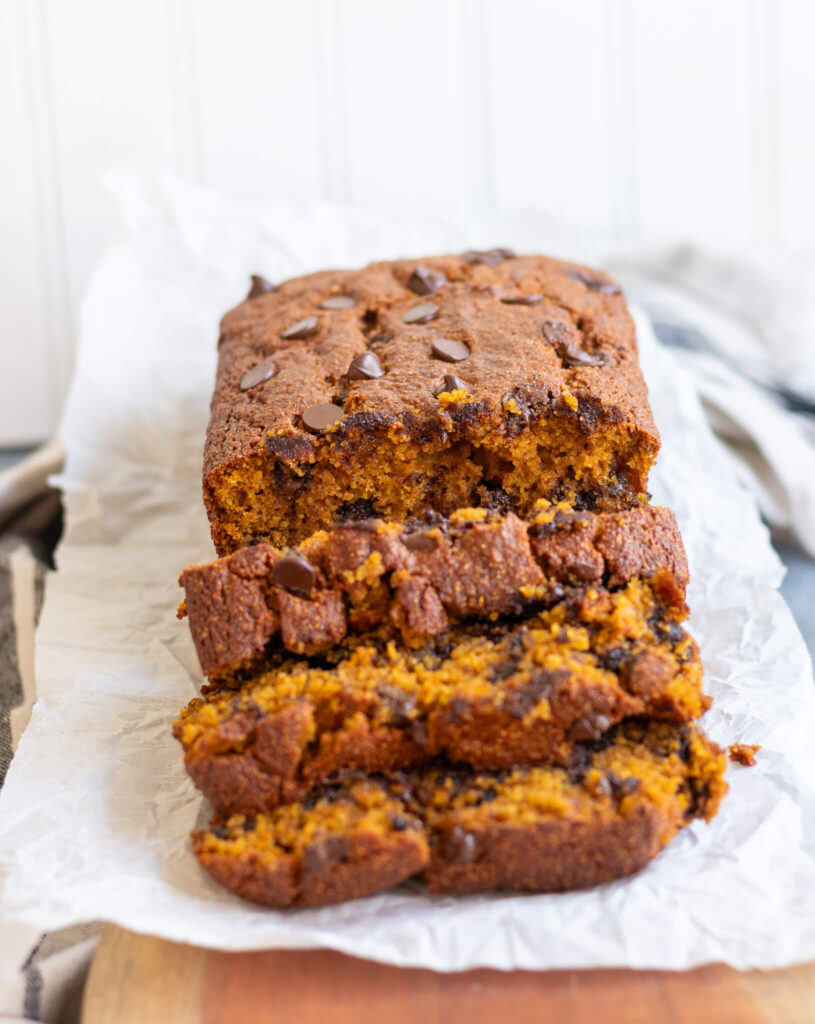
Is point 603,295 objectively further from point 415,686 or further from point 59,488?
point 59,488

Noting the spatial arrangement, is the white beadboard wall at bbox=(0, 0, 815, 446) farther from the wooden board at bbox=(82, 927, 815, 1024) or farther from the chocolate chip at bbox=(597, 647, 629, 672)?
the wooden board at bbox=(82, 927, 815, 1024)

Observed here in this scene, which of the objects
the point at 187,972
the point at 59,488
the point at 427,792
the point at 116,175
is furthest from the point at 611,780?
the point at 116,175

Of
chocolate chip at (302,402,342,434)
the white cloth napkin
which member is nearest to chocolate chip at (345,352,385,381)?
chocolate chip at (302,402,342,434)

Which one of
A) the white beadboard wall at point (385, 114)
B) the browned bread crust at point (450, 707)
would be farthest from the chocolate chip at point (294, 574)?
the white beadboard wall at point (385, 114)

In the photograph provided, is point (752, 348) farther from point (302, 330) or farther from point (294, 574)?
point (294, 574)

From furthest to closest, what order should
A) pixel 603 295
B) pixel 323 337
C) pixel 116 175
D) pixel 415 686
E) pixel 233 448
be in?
pixel 116 175 < pixel 603 295 < pixel 323 337 < pixel 233 448 < pixel 415 686

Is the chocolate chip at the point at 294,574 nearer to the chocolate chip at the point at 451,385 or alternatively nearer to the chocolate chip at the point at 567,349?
the chocolate chip at the point at 451,385

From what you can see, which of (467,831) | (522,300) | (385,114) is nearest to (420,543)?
(467,831)
